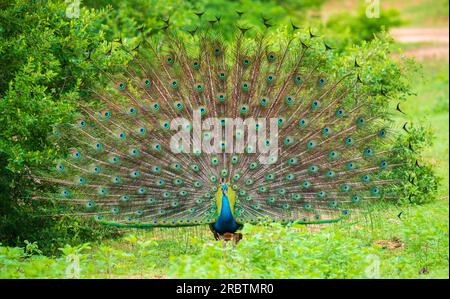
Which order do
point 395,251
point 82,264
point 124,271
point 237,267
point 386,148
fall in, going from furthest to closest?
point 386,148 → point 395,251 → point 124,271 → point 82,264 → point 237,267

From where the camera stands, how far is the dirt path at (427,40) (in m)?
29.6

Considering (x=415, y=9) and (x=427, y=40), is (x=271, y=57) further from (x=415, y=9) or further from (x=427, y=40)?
(x=415, y=9)

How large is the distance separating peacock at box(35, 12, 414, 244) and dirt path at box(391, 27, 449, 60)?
1694 cm

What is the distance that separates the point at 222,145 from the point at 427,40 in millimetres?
23034

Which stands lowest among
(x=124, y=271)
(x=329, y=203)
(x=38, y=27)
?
(x=124, y=271)

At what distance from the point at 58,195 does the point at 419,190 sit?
5110 millimetres

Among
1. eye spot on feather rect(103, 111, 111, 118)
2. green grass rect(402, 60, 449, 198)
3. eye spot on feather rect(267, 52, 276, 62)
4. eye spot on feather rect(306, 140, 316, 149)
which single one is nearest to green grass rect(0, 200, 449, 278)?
eye spot on feather rect(306, 140, 316, 149)

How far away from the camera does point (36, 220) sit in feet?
36.3

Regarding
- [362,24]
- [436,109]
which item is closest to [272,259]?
[436,109]

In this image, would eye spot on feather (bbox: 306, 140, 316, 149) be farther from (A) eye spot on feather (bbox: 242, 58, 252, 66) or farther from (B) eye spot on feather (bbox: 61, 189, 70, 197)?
(B) eye spot on feather (bbox: 61, 189, 70, 197)

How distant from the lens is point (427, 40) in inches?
1287

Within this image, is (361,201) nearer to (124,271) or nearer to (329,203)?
(329,203)

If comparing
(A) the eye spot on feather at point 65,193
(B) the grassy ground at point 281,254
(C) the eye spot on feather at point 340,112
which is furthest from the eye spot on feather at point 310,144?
(A) the eye spot on feather at point 65,193

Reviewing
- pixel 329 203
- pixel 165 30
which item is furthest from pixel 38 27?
pixel 329 203
